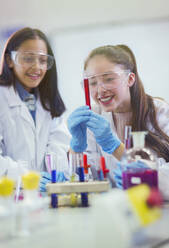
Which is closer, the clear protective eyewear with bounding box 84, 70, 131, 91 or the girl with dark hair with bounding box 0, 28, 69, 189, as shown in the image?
the clear protective eyewear with bounding box 84, 70, 131, 91

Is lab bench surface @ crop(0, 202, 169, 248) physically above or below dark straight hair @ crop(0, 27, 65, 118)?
below

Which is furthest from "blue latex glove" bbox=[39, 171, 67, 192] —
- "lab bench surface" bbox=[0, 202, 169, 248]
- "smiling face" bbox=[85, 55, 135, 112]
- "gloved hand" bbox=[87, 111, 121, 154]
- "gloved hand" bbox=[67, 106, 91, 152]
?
"lab bench surface" bbox=[0, 202, 169, 248]

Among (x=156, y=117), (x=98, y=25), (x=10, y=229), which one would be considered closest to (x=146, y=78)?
(x=156, y=117)

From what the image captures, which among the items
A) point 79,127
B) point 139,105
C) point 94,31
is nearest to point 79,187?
point 79,127

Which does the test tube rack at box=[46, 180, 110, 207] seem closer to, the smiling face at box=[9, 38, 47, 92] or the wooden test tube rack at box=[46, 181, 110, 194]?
the wooden test tube rack at box=[46, 181, 110, 194]

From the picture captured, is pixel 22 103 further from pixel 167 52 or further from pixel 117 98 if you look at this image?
pixel 167 52

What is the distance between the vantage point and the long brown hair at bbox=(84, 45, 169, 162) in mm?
2113

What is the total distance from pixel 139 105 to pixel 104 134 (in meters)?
0.40

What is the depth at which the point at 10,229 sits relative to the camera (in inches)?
40.0

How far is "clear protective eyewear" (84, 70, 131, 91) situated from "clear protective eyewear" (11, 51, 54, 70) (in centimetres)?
38

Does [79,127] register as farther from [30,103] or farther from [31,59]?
[31,59]

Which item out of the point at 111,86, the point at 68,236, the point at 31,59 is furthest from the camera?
the point at 31,59

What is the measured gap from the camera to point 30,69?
2.37 m

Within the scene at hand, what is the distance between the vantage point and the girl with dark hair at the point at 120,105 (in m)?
2.12
